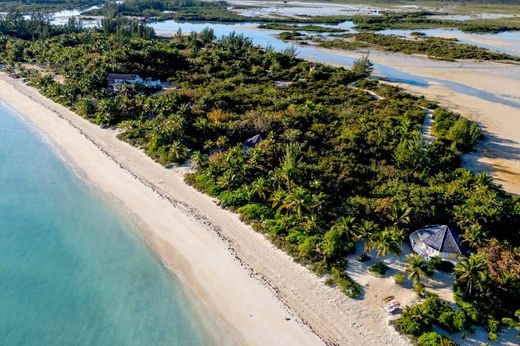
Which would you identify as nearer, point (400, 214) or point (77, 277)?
point (77, 277)

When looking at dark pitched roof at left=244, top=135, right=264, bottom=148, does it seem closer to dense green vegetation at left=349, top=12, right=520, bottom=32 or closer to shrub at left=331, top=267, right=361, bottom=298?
shrub at left=331, top=267, right=361, bottom=298

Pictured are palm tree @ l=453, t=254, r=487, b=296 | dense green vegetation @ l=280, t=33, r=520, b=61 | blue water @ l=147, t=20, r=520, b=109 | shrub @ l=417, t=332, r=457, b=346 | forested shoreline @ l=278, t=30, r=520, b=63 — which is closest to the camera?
shrub @ l=417, t=332, r=457, b=346

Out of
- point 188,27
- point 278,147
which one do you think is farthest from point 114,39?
point 278,147

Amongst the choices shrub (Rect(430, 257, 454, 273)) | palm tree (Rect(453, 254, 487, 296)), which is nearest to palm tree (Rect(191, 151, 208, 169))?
shrub (Rect(430, 257, 454, 273))

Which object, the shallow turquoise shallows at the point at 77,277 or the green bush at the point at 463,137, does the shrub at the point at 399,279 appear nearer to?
the shallow turquoise shallows at the point at 77,277

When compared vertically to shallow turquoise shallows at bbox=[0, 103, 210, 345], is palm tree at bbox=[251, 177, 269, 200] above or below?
above

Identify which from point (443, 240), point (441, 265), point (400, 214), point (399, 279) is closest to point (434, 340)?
point (399, 279)

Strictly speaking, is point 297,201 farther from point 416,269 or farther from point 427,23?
point 427,23

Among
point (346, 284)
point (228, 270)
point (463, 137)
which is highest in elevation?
point (463, 137)

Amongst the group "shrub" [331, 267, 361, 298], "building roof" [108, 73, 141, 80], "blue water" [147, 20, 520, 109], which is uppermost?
"blue water" [147, 20, 520, 109]
